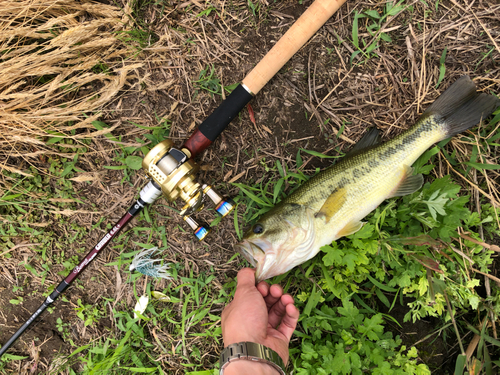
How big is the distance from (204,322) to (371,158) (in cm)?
258

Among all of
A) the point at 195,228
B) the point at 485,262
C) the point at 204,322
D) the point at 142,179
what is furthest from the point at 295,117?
the point at 204,322

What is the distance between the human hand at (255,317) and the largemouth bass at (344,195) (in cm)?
20

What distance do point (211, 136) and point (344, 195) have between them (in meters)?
1.37

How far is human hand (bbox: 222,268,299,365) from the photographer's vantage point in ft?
8.38

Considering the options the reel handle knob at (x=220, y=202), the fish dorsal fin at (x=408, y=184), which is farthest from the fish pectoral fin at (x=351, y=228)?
the reel handle knob at (x=220, y=202)

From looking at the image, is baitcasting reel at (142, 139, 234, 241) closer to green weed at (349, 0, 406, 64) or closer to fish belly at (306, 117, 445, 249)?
fish belly at (306, 117, 445, 249)

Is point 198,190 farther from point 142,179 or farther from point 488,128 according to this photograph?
point 488,128

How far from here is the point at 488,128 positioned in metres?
2.91

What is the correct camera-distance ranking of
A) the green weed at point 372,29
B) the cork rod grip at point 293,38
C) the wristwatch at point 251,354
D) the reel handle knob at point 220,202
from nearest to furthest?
the wristwatch at point 251,354
the cork rod grip at point 293,38
the reel handle knob at point 220,202
the green weed at point 372,29

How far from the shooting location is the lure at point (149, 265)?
3377 mm

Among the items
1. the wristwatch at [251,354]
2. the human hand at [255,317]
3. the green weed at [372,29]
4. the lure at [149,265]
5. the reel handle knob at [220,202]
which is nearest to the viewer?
the wristwatch at [251,354]

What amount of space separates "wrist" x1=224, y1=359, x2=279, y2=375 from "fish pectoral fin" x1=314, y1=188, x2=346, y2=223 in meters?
1.38

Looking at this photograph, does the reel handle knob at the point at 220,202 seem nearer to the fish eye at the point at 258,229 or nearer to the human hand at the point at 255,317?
the fish eye at the point at 258,229

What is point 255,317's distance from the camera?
2.58 m
